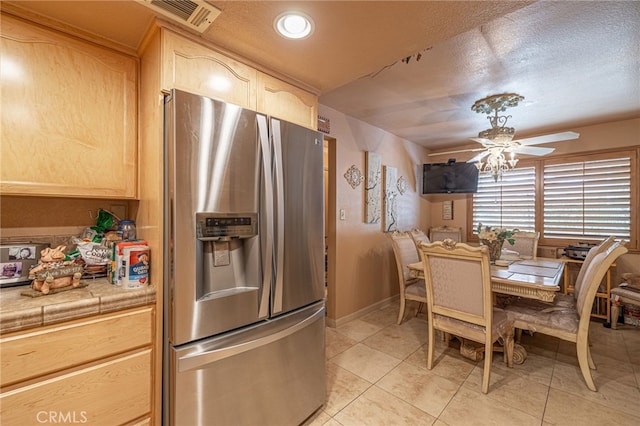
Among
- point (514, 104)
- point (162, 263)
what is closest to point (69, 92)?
point (162, 263)

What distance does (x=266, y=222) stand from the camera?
1.36 m

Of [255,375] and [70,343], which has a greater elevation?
[70,343]

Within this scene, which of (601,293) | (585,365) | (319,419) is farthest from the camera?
(601,293)

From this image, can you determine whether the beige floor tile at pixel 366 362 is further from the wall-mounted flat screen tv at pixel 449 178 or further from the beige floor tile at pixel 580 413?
the wall-mounted flat screen tv at pixel 449 178

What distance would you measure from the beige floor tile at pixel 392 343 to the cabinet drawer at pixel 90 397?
1.96 m

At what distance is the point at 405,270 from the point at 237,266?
2217 millimetres

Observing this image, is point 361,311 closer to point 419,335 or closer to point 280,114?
point 419,335

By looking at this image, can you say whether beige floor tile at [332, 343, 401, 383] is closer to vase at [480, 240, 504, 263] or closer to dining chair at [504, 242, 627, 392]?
dining chair at [504, 242, 627, 392]

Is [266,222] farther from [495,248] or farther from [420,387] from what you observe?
[495,248]

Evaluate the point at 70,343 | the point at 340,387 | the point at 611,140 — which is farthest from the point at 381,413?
the point at 611,140

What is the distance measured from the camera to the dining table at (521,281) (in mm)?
1937

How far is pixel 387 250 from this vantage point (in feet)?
12.4

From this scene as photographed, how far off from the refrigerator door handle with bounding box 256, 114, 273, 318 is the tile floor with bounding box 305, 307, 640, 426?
0.94 meters

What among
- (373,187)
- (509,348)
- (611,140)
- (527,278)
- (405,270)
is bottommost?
(509,348)
